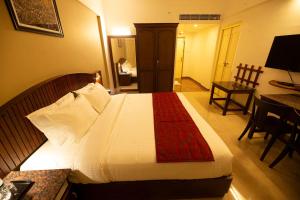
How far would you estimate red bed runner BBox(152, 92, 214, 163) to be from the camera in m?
1.14

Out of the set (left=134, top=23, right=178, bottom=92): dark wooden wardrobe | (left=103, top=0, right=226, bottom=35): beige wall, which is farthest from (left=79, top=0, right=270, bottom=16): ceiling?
(left=134, top=23, right=178, bottom=92): dark wooden wardrobe

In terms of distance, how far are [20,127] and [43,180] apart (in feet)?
1.70

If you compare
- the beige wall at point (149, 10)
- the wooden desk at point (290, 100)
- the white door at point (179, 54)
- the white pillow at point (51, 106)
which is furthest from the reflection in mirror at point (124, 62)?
the wooden desk at point (290, 100)

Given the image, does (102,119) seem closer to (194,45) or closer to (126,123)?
(126,123)

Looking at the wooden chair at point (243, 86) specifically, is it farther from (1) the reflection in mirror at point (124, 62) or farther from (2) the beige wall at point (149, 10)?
(1) the reflection in mirror at point (124, 62)

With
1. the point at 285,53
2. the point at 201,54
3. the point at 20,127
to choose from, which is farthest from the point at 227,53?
the point at 20,127

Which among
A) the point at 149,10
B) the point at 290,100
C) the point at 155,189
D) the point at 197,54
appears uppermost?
the point at 149,10

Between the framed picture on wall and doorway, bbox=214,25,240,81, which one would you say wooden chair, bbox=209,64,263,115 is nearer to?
doorway, bbox=214,25,240,81

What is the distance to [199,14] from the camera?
3.82m

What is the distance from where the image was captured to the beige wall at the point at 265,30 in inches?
85.7

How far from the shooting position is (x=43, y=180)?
97cm

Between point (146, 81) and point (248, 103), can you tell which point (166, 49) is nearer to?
point (146, 81)

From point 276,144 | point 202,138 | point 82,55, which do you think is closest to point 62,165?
point 202,138

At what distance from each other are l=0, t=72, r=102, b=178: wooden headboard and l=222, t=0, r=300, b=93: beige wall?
3.62 m
